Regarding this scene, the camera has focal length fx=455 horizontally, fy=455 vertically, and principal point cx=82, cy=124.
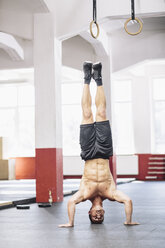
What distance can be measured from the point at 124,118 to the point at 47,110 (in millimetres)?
9145

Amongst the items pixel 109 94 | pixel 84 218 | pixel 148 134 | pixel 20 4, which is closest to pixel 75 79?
Answer: pixel 148 134

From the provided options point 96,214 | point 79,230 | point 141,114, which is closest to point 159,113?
point 141,114

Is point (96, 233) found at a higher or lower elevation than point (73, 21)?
lower

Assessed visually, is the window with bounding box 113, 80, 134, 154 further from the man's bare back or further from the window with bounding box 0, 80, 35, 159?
the man's bare back

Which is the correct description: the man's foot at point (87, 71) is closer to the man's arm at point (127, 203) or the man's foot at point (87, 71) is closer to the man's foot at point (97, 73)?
the man's foot at point (97, 73)

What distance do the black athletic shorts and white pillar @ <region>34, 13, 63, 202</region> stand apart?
275 cm

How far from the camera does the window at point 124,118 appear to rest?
57.0ft

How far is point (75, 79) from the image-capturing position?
57.1ft

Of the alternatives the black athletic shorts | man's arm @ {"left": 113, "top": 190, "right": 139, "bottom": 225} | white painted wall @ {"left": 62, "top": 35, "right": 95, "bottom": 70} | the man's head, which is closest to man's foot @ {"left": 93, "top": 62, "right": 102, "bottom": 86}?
the black athletic shorts

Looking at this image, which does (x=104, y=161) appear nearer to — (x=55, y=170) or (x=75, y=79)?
(x=55, y=170)

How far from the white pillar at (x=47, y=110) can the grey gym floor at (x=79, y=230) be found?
0.92 meters

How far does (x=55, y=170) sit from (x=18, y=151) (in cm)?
1012

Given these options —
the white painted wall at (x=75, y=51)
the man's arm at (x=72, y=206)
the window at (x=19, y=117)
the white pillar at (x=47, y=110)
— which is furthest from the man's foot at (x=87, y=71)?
the window at (x=19, y=117)

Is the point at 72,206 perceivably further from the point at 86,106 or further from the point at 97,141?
the point at 86,106
